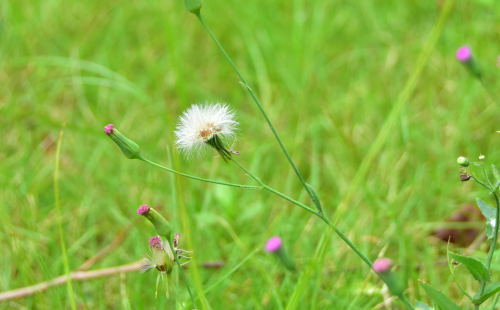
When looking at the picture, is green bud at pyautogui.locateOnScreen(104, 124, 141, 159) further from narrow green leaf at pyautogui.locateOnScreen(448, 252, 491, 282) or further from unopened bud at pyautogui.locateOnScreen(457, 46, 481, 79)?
unopened bud at pyautogui.locateOnScreen(457, 46, 481, 79)

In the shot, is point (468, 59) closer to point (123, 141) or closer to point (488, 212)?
point (488, 212)

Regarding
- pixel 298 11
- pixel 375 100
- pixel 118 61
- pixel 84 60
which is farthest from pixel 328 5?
pixel 84 60

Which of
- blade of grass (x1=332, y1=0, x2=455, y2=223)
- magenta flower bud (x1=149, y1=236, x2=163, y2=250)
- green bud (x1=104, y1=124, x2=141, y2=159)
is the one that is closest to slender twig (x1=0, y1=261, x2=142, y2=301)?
magenta flower bud (x1=149, y1=236, x2=163, y2=250)

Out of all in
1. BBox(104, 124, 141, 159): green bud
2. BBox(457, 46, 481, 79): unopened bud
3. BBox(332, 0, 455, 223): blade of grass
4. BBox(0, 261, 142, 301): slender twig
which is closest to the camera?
BBox(332, 0, 455, 223): blade of grass

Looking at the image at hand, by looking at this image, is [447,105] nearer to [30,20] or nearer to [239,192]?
[239,192]

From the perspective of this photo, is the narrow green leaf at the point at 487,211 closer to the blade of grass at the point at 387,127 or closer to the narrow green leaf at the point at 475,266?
the narrow green leaf at the point at 475,266

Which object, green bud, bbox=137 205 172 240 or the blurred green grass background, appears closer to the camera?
green bud, bbox=137 205 172 240

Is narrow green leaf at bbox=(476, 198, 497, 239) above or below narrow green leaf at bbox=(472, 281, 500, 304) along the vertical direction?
above

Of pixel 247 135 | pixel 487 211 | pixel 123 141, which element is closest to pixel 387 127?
pixel 487 211
